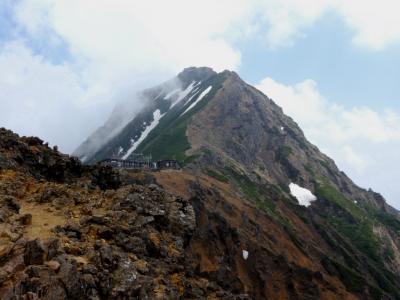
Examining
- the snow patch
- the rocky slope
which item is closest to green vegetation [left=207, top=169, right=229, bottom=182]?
the snow patch

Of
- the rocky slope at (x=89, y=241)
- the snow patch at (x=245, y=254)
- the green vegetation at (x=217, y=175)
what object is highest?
the green vegetation at (x=217, y=175)

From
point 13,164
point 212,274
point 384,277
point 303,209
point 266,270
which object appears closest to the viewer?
point 13,164

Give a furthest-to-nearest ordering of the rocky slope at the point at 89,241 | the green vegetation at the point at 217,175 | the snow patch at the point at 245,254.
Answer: the green vegetation at the point at 217,175
the snow patch at the point at 245,254
the rocky slope at the point at 89,241

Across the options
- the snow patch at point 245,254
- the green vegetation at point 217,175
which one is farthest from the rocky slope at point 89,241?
the green vegetation at point 217,175

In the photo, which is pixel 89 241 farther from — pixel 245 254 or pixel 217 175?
pixel 217 175

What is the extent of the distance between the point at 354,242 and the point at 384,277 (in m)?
27.7

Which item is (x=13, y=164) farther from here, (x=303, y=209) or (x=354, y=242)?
(x=354, y=242)

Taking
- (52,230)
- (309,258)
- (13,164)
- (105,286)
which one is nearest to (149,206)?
(52,230)

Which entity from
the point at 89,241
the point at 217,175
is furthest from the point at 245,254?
the point at 89,241

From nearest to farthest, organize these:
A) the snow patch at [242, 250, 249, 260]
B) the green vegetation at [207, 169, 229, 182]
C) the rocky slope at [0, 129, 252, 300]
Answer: the rocky slope at [0, 129, 252, 300] < the snow patch at [242, 250, 249, 260] < the green vegetation at [207, 169, 229, 182]

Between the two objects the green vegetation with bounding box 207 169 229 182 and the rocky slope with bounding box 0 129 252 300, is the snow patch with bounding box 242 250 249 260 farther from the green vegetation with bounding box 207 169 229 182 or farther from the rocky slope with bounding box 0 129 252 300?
the rocky slope with bounding box 0 129 252 300

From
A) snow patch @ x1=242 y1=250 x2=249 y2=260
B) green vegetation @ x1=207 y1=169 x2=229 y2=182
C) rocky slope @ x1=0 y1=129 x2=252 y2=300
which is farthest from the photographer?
A: green vegetation @ x1=207 y1=169 x2=229 y2=182

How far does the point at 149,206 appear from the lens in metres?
29.0

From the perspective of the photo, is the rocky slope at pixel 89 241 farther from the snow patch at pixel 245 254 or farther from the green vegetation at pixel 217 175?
the green vegetation at pixel 217 175
